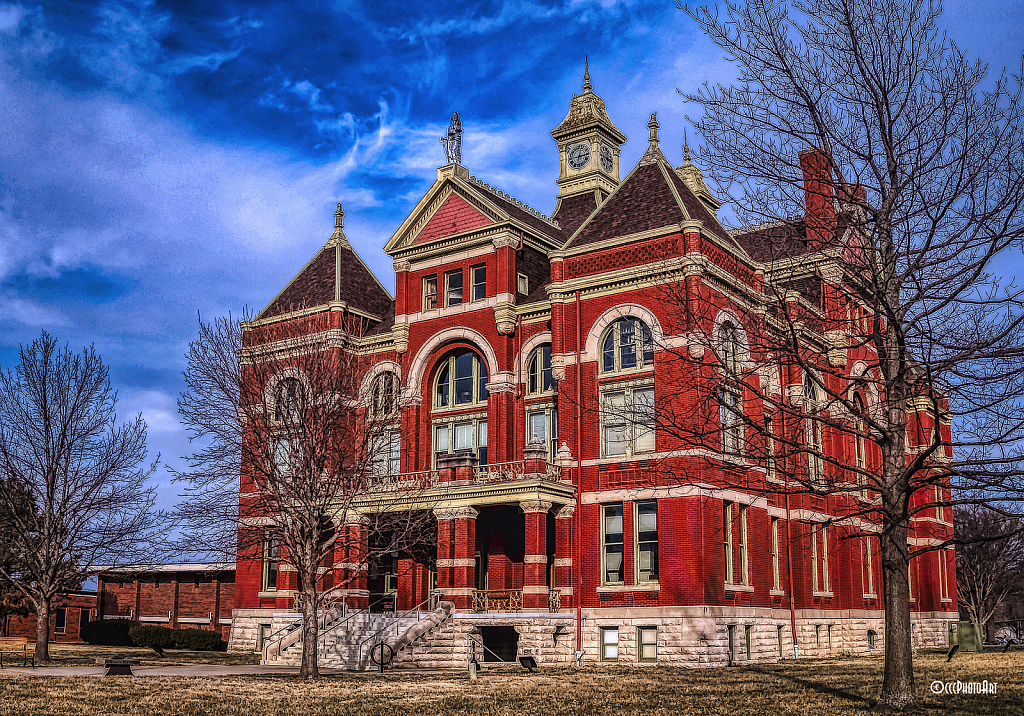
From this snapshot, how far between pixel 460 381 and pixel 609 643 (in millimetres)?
12585

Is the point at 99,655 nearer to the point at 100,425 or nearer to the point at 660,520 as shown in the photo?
the point at 100,425

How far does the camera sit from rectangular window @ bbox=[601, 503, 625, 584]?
32938 mm

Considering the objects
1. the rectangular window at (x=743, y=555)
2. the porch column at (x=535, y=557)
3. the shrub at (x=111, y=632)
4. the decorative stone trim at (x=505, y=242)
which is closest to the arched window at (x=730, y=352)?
the porch column at (x=535, y=557)

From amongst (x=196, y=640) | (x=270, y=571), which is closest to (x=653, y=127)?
(x=270, y=571)

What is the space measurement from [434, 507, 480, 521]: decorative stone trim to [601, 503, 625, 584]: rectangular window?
4449mm

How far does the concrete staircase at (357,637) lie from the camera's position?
31.7 m

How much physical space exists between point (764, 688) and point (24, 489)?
28715mm

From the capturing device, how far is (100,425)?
119ft

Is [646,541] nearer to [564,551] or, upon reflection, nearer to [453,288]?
[564,551]

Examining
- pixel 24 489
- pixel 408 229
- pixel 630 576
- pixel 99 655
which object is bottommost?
pixel 99 655

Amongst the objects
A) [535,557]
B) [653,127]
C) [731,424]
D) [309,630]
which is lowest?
[309,630]

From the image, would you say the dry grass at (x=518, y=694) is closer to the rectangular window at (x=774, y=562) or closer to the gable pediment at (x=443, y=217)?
the rectangular window at (x=774, y=562)

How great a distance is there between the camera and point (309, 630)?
2706cm

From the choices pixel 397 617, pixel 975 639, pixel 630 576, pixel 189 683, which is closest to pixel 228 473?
pixel 397 617
